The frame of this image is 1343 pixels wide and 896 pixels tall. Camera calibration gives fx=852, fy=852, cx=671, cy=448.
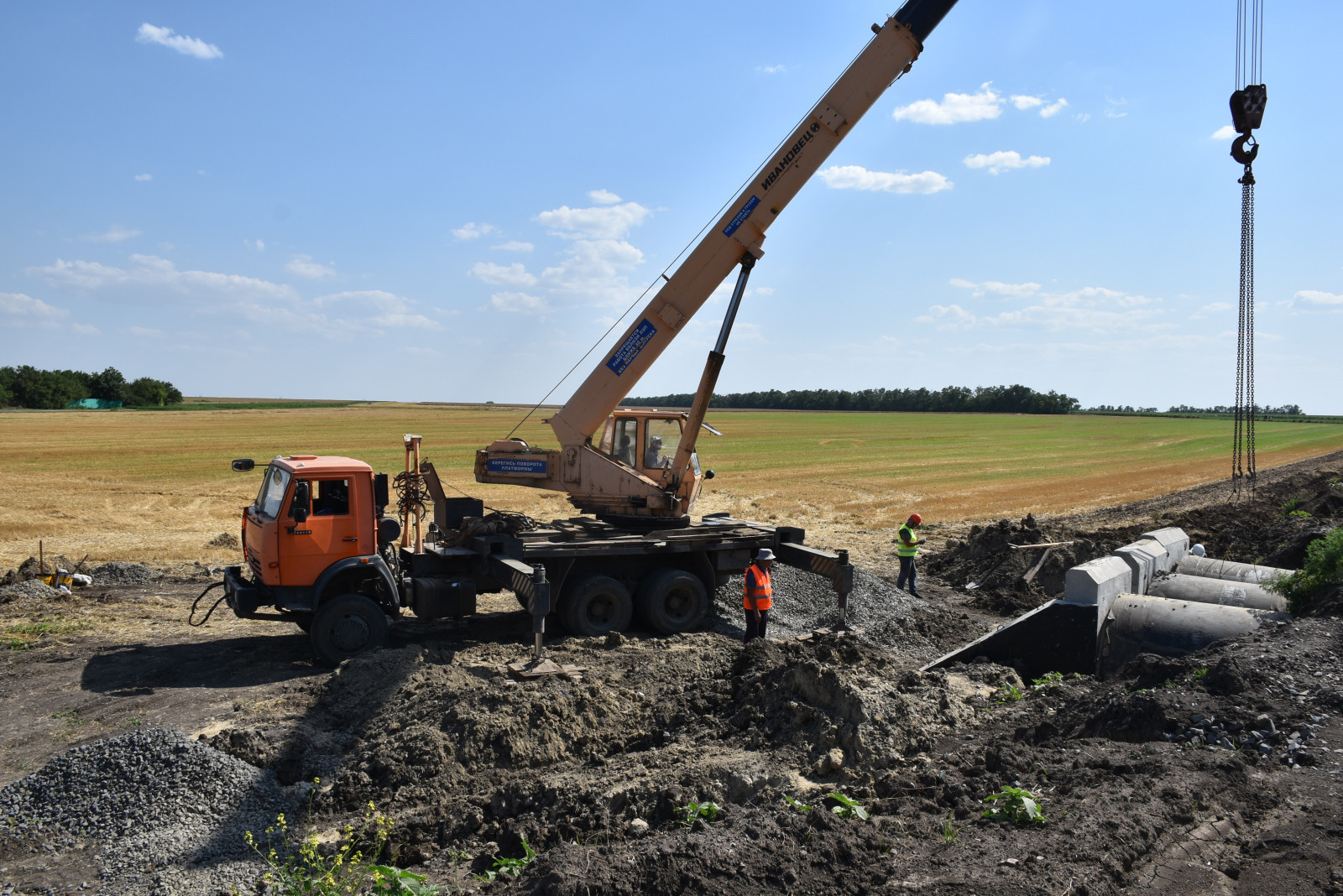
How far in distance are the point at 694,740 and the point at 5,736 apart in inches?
246

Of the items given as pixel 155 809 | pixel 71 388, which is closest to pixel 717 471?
pixel 155 809

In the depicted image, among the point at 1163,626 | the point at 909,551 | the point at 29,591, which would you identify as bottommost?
the point at 29,591

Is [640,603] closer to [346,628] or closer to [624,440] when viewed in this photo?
[624,440]

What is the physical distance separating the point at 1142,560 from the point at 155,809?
12.1m

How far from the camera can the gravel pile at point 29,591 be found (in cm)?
1258

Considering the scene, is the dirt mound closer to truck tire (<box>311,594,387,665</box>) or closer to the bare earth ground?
the bare earth ground

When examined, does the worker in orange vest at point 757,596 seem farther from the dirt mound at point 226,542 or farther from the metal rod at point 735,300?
the dirt mound at point 226,542

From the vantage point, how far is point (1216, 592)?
38.3ft

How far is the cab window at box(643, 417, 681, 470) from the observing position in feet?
40.8

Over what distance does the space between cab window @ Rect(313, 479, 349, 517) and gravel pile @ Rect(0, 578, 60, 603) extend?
6.17 metres

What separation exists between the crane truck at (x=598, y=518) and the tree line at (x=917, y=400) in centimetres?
9890

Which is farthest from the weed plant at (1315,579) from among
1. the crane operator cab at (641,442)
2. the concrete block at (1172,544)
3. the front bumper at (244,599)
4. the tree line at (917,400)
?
the tree line at (917,400)

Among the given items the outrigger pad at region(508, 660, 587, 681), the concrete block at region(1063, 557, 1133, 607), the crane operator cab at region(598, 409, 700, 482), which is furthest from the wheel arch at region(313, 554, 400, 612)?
the concrete block at region(1063, 557, 1133, 607)

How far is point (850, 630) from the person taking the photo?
39.2ft
